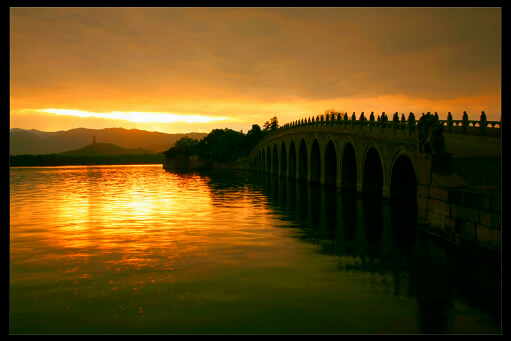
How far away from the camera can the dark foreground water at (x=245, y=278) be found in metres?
8.41

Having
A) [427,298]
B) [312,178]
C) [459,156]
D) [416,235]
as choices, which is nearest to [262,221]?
[416,235]

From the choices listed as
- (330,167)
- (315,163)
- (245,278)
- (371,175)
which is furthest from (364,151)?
(245,278)

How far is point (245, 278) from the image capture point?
444 inches

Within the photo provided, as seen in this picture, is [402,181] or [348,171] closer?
[402,181]

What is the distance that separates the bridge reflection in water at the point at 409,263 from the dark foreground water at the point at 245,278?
4 centimetres

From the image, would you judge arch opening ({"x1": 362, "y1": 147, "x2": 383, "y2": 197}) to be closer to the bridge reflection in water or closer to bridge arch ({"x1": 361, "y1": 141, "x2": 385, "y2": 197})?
bridge arch ({"x1": 361, "y1": 141, "x2": 385, "y2": 197})

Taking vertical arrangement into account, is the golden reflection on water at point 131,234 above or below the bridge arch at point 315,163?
below

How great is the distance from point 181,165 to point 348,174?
89363 millimetres

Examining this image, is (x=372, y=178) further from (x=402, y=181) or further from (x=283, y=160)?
(x=283, y=160)

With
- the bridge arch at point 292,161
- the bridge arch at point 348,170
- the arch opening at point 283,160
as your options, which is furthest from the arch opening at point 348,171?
the arch opening at point 283,160

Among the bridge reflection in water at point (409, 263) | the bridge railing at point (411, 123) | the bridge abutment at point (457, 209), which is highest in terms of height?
the bridge railing at point (411, 123)

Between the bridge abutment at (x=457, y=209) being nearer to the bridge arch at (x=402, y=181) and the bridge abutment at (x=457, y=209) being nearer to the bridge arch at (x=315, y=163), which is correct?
the bridge arch at (x=402, y=181)

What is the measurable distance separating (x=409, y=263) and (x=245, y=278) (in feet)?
16.5

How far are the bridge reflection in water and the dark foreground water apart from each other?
0.14 ft
